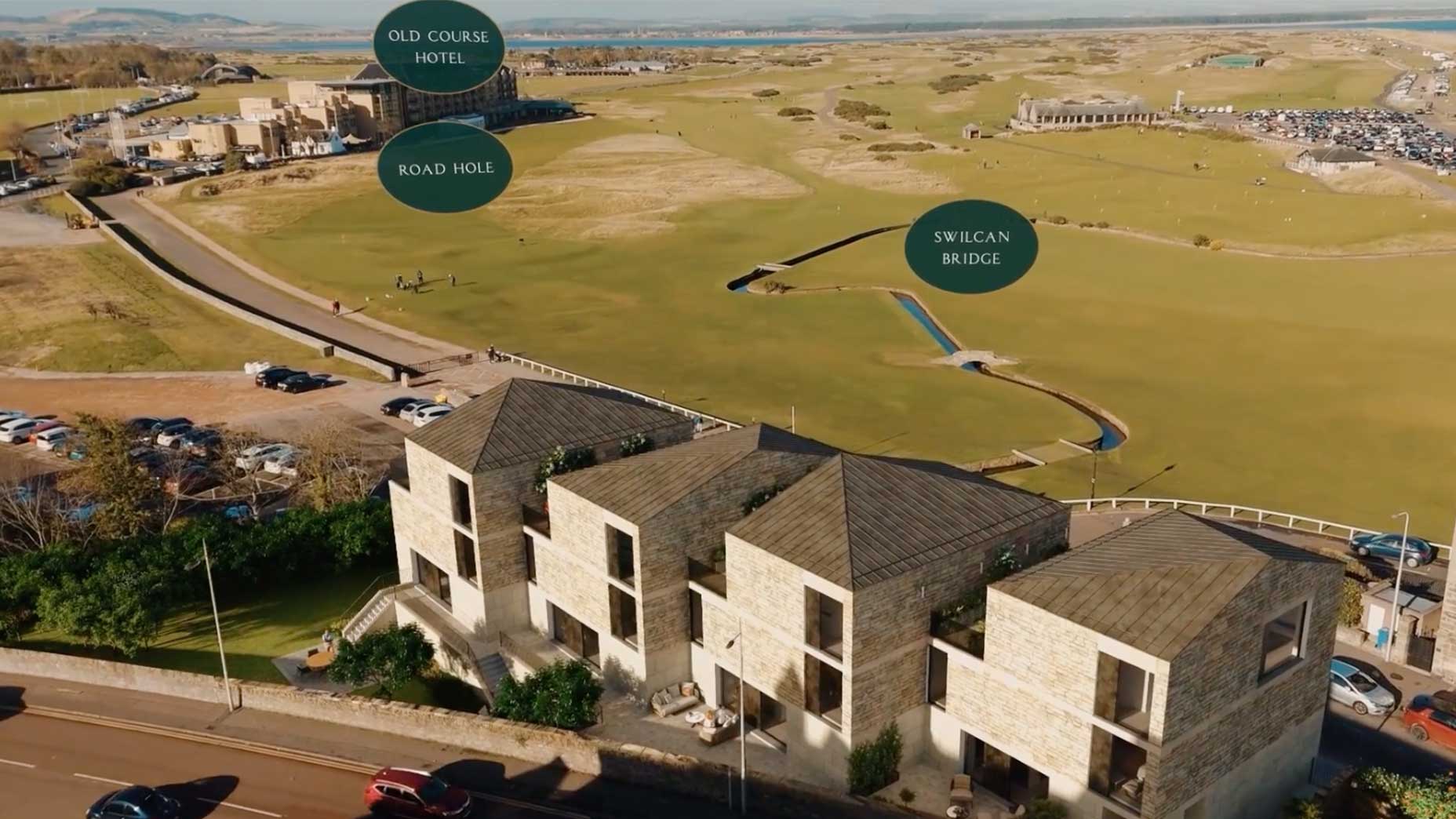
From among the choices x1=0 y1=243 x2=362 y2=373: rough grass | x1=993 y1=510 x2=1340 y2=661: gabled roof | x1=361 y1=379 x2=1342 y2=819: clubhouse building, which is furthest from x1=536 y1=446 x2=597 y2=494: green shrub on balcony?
x1=0 y1=243 x2=362 y2=373: rough grass

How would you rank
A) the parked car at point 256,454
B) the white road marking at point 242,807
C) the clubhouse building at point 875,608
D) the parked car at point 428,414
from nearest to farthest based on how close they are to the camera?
the clubhouse building at point 875,608 → the white road marking at point 242,807 → the parked car at point 256,454 → the parked car at point 428,414

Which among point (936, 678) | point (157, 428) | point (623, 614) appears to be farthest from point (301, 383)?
point (936, 678)

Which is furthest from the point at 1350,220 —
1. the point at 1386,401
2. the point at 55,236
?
the point at 55,236

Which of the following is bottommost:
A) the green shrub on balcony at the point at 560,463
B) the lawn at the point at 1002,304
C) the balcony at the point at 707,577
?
the lawn at the point at 1002,304

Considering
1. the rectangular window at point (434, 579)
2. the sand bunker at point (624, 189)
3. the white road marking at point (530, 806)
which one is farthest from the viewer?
the sand bunker at point (624, 189)

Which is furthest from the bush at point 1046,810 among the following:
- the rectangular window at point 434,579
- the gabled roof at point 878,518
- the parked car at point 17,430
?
the parked car at point 17,430

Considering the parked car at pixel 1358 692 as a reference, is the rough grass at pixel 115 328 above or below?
below

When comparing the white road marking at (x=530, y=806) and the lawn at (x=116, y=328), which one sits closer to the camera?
the white road marking at (x=530, y=806)

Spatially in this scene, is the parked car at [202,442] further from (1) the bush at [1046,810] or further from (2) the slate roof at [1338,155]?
(2) the slate roof at [1338,155]
